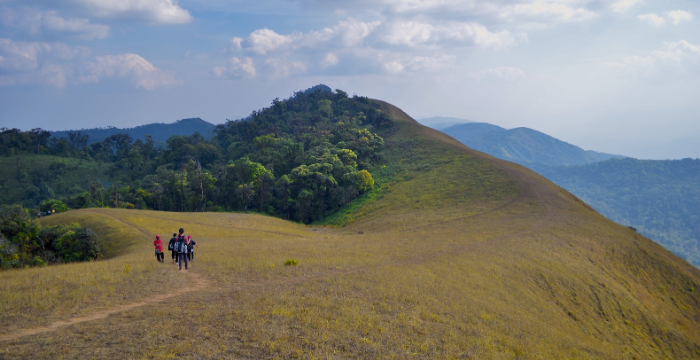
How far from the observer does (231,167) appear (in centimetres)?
6253

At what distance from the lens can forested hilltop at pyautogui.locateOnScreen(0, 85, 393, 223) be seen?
58.8 metres

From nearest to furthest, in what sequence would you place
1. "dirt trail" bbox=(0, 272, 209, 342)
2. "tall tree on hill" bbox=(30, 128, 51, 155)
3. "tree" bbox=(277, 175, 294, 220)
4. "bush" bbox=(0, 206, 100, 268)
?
"dirt trail" bbox=(0, 272, 209, 342), "bush" bbox=(0, 206, 100, 268), "tree" bbox=(277, 175, 294, 220), "tall tree on hill" bbox=(30, 128, 51, 155)

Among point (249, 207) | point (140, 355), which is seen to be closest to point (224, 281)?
point (140, 355)

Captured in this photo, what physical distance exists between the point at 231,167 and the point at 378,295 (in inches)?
2072

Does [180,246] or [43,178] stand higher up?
[43,178]

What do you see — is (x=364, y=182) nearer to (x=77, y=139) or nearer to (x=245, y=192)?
(x=245, y=192)

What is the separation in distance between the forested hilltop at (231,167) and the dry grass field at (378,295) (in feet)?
→ 63.1

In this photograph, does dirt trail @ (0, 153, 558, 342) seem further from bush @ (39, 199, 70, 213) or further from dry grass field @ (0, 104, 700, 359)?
bush @ (39, 199, 70, 213)

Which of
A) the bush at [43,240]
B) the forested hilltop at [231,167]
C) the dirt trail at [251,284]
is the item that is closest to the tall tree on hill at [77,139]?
the forested hilltop at [231,167]

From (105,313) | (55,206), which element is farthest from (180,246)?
(55,206)

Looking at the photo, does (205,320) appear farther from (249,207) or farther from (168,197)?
(168,197)

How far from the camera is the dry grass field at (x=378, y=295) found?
1038 centimetres

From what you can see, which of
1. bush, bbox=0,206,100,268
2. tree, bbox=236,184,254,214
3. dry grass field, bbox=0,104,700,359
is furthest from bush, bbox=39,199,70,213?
bush, bbox=0,206,100,268

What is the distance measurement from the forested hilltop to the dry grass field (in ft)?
63.1
